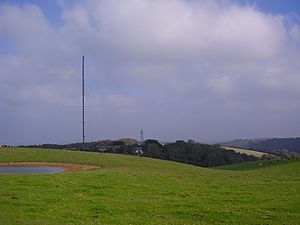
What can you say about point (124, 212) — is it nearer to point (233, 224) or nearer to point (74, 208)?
point (74, 208)

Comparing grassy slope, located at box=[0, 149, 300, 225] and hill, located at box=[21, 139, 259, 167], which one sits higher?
hill, located at box=[21, 139, 259, 167]

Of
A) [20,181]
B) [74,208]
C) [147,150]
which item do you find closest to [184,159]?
[147,150]

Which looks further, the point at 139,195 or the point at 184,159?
the point at 184,159

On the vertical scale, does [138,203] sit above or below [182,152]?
below

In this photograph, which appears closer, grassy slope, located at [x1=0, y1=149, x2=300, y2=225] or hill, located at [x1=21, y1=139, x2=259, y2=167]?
grassy slope, located at [x1=0, y1=149, x2=300, y2=225]

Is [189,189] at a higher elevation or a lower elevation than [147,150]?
lower

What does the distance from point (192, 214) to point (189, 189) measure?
682 centimetres

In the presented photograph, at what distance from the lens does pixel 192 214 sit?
13.6 m

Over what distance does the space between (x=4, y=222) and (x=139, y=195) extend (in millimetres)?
6995

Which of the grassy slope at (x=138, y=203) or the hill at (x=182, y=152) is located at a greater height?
the hill at (x=182, y=152)

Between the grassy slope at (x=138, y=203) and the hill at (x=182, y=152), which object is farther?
the hill at (x=182, y=152)

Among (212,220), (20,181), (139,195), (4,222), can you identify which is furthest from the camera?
(20,181)

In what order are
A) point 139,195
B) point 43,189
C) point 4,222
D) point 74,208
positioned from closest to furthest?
point 4,222 < point 74,208 < point 139,195 < point 43,189

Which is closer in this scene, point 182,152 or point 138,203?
point 138,203
